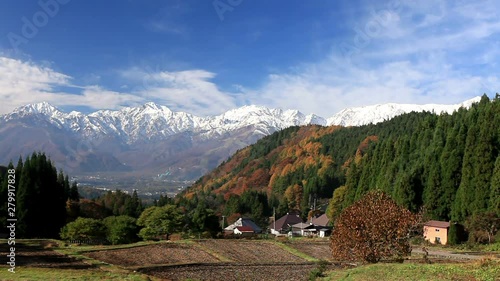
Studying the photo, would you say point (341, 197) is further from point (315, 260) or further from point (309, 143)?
point (309, 143)

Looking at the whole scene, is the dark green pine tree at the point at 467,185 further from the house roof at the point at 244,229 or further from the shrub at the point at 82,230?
the shrub at the point at 82,230

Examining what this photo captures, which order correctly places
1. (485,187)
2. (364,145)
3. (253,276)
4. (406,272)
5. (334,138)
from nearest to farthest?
(406,272), (253,276), (485,187), (364,145), (334,138)

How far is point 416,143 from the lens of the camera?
281 ft

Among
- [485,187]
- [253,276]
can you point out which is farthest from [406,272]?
[485,187]

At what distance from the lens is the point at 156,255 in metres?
43.0

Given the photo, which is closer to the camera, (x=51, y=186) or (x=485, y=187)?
(x=485, y=187)

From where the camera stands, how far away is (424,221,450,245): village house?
61.3m

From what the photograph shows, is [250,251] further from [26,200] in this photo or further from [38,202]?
[26,200]

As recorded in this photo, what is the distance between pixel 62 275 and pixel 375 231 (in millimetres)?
21884

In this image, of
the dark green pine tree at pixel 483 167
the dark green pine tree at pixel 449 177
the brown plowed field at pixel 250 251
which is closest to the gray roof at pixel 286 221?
the dark green pine tree at pixel 449 177

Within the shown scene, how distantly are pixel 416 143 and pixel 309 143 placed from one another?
113m

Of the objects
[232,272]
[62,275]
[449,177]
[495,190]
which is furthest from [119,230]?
[495,190]

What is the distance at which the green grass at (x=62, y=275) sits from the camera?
2500 cm

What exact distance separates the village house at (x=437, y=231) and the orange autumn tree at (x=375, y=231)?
32.7 metres
